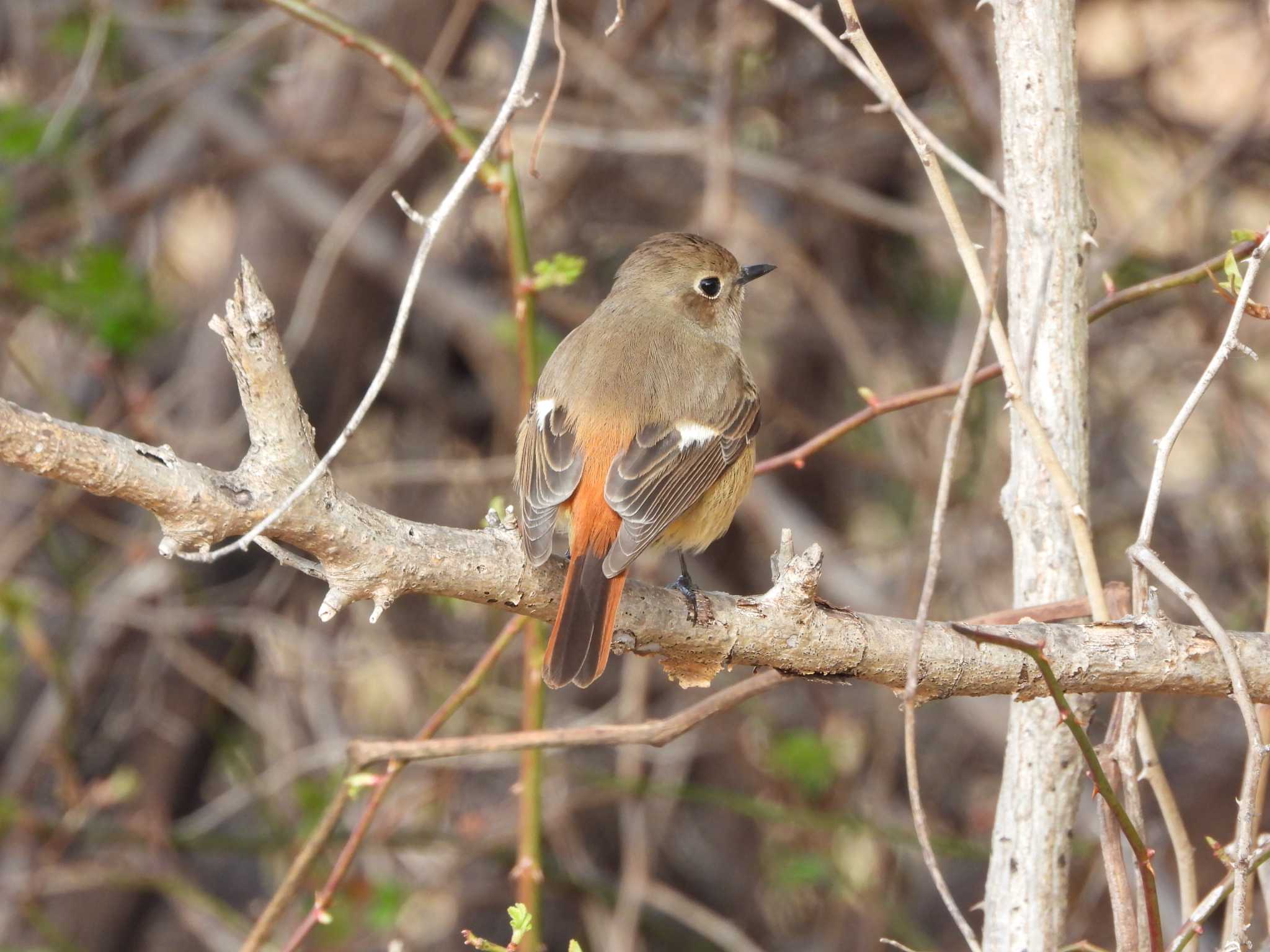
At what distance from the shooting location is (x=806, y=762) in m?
4.80

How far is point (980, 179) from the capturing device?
2.29m

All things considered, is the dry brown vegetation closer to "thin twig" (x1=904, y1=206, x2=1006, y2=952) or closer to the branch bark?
the branch bark

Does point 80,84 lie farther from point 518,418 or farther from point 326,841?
point 326,841

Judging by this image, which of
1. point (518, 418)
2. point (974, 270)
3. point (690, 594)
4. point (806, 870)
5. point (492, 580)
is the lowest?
point (492, 580)

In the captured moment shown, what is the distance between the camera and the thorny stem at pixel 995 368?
8.46 feet

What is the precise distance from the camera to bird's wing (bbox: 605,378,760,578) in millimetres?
3178

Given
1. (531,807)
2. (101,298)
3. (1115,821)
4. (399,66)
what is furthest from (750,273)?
(1115,821)

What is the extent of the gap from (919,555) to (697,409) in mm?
1677

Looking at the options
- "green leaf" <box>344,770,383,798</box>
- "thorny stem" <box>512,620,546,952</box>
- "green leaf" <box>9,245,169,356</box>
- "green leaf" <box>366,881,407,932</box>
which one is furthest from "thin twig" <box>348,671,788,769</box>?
"green leaf" <box>9,245,169,356</box>

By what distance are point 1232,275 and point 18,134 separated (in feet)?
12.1

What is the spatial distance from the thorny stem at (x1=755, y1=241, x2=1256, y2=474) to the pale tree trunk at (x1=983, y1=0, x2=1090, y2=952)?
0.07m

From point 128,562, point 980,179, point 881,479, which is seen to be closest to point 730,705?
point 980,179

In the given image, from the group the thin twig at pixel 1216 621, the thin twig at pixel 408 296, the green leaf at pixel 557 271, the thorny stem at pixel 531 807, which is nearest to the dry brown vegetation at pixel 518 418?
the thorny stem at pixel 531 807

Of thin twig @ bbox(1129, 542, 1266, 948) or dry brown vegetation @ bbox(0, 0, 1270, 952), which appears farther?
dry brown vegetation @ bbox(0, 0, 1270, 952)
